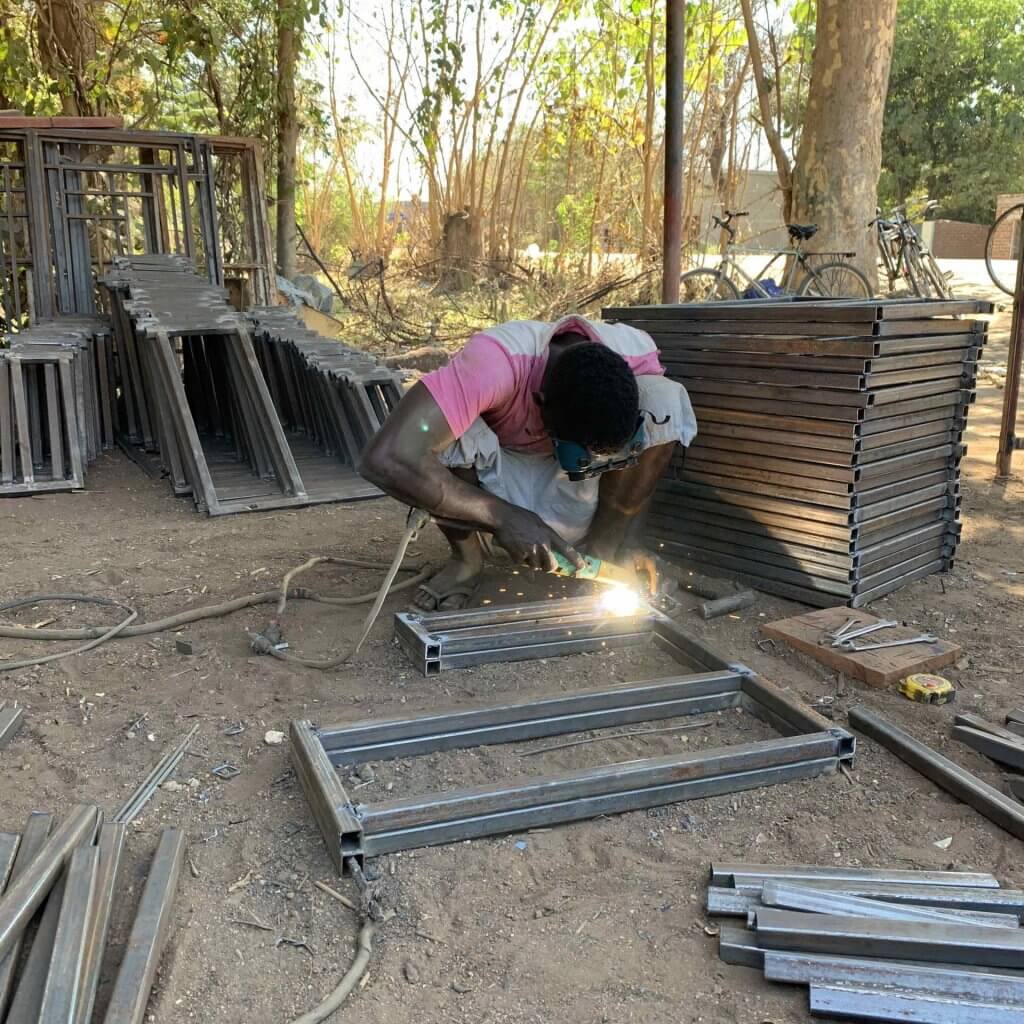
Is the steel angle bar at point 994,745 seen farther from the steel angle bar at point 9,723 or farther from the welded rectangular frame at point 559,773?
the steel angle bar at point 9,723

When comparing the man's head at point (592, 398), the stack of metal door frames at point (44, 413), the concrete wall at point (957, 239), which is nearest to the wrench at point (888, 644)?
the man's head at point (592, 398)

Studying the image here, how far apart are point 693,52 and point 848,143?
15.8 feet

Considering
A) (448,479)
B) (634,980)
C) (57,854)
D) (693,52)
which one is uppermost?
(693,52)

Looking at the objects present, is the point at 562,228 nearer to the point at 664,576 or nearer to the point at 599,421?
the point at 664,576

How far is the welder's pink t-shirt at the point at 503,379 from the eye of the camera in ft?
10.1

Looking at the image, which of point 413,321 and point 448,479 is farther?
point 413,321

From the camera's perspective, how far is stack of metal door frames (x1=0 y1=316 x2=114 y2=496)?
5531 mm

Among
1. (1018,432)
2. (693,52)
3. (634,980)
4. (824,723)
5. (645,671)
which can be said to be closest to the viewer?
(634,980)

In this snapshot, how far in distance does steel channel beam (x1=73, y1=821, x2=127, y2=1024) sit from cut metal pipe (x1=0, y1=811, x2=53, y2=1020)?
0.13 meters

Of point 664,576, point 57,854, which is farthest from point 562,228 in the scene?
point 57,854

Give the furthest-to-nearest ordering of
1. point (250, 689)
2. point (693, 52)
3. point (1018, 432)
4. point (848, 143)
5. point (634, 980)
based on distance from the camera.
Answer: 1. point (693, 52)
2. point (848, 143)
3. point (1018, 432)
4. point (250, 689)
5. point (634, 980)

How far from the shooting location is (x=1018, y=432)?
7.04 m

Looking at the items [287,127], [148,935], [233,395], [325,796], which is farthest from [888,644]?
[287,127]

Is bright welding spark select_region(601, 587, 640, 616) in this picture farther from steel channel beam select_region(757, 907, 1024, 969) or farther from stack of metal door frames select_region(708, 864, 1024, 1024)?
steel channel beam select_region(757, 907, 1024, 969)
